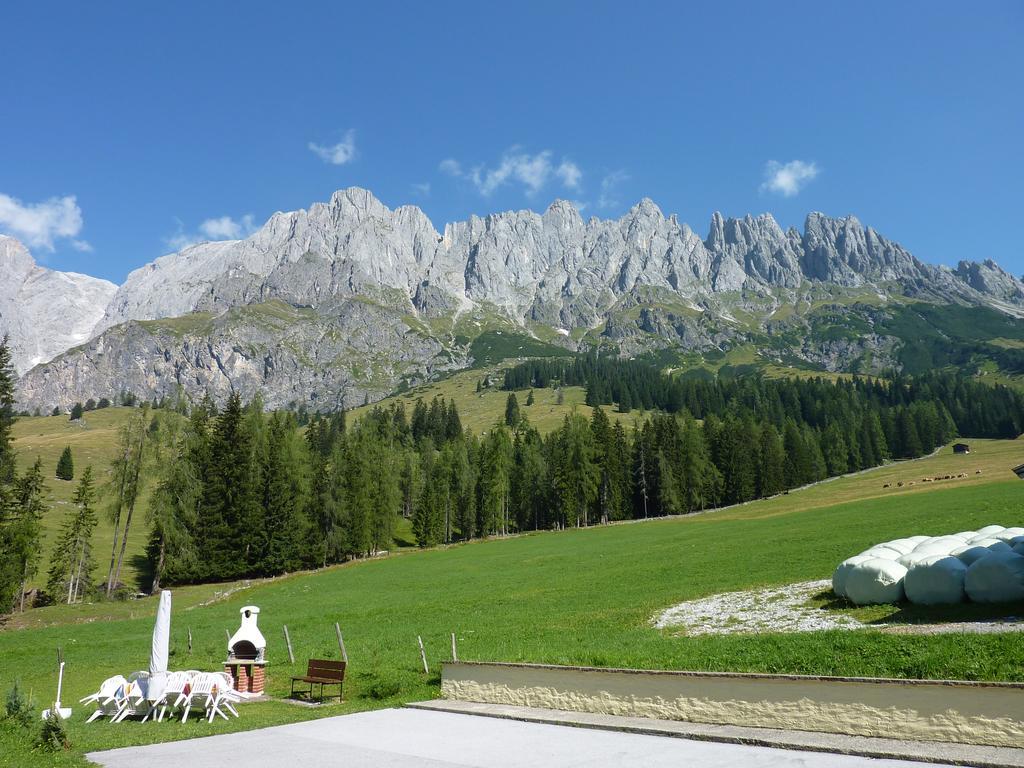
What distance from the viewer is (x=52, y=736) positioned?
12734 millimetres

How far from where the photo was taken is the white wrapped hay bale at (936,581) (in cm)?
2231

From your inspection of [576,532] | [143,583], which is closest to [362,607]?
[143,583]

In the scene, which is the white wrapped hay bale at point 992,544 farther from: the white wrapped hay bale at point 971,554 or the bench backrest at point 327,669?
the bench backrest at point 327,669

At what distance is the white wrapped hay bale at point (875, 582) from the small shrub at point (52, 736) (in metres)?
25.6

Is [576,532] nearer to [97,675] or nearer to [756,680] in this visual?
[97,675]

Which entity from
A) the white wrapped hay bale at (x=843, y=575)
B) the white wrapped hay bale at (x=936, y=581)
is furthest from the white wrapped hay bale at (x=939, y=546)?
the white wrapped hay bale at (x=843, y=575)

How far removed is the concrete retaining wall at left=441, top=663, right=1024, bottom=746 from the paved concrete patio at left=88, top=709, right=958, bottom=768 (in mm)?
1167

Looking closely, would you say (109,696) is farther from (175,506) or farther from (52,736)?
(175,506)

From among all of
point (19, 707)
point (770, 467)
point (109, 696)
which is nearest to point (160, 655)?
point (109, 696)

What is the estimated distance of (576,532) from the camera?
9431 cm

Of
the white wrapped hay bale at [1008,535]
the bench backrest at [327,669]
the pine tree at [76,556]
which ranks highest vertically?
the pine tree at [76,556]

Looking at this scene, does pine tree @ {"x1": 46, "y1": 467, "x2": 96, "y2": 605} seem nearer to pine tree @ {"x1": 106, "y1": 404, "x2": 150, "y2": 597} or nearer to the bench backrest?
pine tree @ {"x1": 106, "y1": 404, "x2": 150, "y2": 597}

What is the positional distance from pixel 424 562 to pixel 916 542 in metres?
57.2

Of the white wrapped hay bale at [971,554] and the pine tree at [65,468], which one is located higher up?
the pine tree at [65,468]
